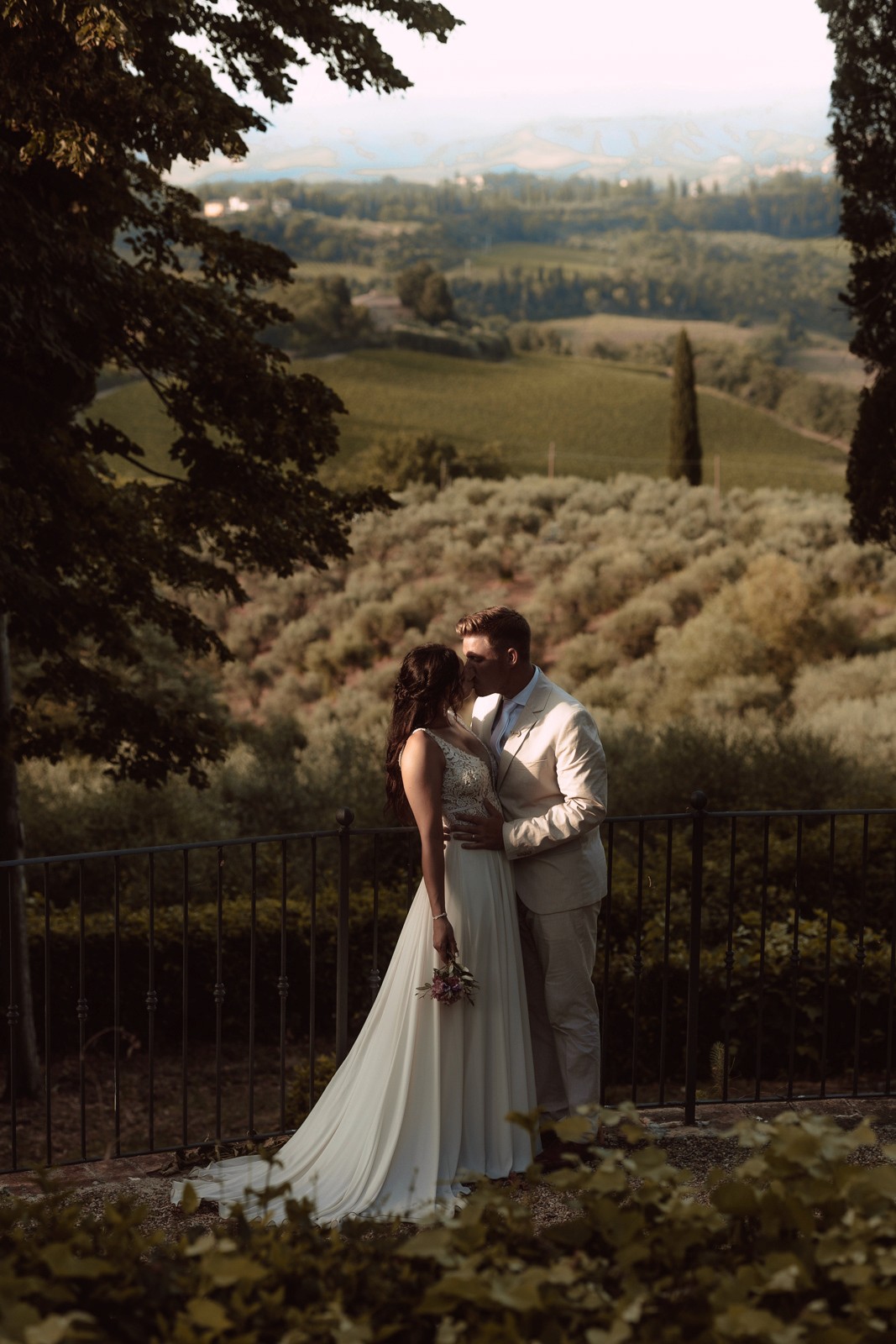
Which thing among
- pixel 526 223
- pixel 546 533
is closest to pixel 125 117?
pixel 546 533

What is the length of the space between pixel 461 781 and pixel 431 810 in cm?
15

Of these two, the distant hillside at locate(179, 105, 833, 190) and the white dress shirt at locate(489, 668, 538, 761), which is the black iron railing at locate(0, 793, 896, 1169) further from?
the distant hillside at locate(179, 105, 833, 190)

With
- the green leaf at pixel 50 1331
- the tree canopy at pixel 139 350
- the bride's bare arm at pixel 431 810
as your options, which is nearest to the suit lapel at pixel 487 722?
the bride's bare arm at pixel 431 810

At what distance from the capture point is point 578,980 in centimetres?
407

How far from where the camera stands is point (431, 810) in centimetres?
379

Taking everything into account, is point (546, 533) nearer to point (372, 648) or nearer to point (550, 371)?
point (372, 648)

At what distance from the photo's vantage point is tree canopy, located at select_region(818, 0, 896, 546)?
10383 millimetres

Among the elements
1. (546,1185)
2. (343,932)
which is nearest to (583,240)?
(343,932)

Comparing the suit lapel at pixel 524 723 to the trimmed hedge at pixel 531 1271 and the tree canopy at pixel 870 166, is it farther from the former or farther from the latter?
the tree canopy at pixel 870 166

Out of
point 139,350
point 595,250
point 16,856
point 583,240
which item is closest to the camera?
point 139,350

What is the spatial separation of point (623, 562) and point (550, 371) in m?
20.8

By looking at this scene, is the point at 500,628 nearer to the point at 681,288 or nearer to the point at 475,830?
the point at 475,830

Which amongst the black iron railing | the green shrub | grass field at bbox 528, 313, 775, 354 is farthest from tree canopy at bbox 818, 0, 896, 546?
grass field at bbox 528, 313, 775, 354

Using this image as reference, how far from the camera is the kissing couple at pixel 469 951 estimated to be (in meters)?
3.82
